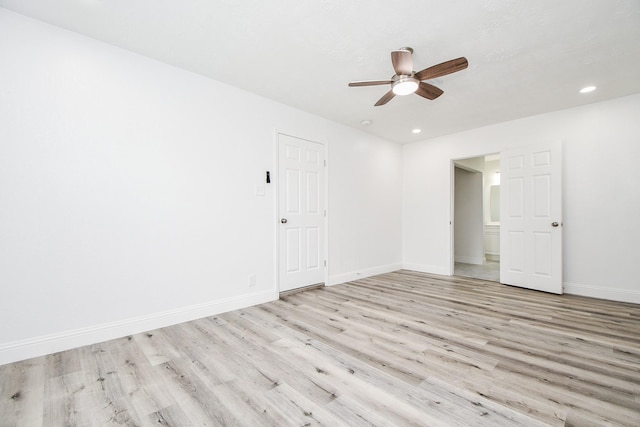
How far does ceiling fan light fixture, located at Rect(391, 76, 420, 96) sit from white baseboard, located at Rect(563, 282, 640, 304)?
377 centimetres

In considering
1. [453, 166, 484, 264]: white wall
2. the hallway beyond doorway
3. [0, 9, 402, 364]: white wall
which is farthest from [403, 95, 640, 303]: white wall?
[0, 9, 402, 364]: white wall

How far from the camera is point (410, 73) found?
247cm

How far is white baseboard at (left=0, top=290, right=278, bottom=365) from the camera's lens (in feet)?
6.85

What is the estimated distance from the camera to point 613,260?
12.0ft

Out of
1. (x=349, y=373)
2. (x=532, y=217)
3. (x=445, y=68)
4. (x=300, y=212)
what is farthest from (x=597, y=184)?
(x=349, y=373)

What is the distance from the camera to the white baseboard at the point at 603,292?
3509 mm

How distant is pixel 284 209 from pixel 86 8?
2.64 metres

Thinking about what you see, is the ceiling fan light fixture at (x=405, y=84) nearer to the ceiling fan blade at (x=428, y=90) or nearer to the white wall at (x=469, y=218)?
the ceiling fan blade at (x=428, y=90)

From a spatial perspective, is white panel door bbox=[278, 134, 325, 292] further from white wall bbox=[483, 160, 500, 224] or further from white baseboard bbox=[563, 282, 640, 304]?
white wall bbox=[483, 160, 500, 224]

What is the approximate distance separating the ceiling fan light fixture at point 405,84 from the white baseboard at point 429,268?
12.2ft

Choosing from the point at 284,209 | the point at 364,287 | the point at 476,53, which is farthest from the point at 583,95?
the point at 284,209

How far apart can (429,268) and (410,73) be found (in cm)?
399

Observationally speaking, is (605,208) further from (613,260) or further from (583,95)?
(583,95)

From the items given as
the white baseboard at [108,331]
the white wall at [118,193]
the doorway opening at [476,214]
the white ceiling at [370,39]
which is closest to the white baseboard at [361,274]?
the white wall at [118,193]
